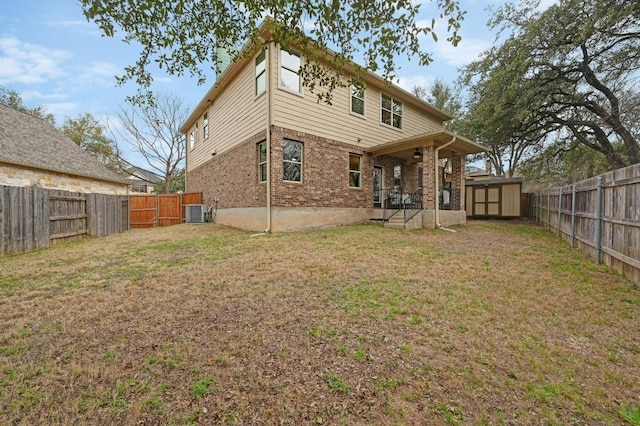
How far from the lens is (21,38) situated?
22.9 ft

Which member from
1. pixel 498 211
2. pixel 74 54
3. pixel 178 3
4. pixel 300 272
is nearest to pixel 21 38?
pixel 74 54

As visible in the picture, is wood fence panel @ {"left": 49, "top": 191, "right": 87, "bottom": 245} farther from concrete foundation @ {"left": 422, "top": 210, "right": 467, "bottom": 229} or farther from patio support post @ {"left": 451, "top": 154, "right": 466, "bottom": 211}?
patio support post @ {"left": 451, "top": 154, "right": 466, "bottom": 211}

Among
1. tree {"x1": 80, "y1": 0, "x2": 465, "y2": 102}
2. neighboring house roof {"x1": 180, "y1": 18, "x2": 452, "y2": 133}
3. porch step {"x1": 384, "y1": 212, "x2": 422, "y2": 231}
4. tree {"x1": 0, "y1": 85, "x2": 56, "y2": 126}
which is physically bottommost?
porch step {"x1": 384, "y1": 212, "x2": 422, "y2": 231}

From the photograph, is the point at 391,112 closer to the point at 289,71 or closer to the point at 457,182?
the point at 457,182

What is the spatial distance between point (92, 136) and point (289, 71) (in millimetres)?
25863

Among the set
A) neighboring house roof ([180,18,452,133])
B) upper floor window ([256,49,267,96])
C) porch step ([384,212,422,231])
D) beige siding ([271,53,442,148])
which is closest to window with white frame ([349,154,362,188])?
beige siding ([271,53,442,148])

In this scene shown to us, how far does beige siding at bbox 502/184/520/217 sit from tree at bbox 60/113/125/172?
3103 centimetres

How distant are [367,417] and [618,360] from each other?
7.46 feet

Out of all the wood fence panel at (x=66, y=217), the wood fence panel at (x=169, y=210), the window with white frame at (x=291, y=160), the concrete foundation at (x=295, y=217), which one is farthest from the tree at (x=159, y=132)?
the window with white frame at (x=291, y=160)

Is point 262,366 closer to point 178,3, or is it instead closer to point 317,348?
point 317,348

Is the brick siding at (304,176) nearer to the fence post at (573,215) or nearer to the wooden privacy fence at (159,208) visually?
the wooden privacy fence at (159,208)

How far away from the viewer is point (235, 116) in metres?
11.0

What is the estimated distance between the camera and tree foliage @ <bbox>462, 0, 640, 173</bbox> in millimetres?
10805

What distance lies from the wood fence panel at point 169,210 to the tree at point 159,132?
9778 millimetres
